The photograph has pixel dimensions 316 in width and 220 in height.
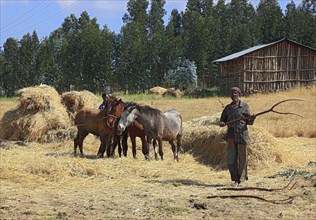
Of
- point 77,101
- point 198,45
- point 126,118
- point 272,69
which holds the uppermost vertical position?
point 198,45

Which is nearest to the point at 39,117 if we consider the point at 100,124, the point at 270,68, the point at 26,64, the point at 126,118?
the point at 100,124

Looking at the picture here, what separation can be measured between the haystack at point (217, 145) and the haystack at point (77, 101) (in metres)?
3.53

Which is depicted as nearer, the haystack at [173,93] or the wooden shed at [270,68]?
the wooden shed at [270,68]

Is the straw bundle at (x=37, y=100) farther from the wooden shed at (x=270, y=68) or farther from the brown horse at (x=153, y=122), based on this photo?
the wooden shed at (x=270, y=68)

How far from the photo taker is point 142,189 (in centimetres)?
952

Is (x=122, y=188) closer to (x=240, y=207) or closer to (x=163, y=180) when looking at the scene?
(x=163, y=180)

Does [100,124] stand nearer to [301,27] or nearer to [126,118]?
[126,118]

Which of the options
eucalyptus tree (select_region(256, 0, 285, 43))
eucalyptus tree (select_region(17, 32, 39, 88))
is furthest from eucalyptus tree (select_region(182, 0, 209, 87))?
eucalyptus tree (select_region(17, 32, 39, 88))

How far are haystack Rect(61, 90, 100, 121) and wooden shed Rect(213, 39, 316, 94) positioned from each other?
25354 mm

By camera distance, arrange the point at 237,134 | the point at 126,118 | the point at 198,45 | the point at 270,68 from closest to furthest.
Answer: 1. the point at 237,134
2. the point at 126,118
3. the point at 270,68
4. the point at 198,45

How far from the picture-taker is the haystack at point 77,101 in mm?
17469

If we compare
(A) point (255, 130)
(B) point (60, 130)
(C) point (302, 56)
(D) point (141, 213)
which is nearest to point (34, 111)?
(B) point (60, 130)

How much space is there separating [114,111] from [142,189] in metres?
3.78

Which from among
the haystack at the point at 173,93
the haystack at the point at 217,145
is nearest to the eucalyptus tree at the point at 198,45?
the haystack at the point at 173,93
